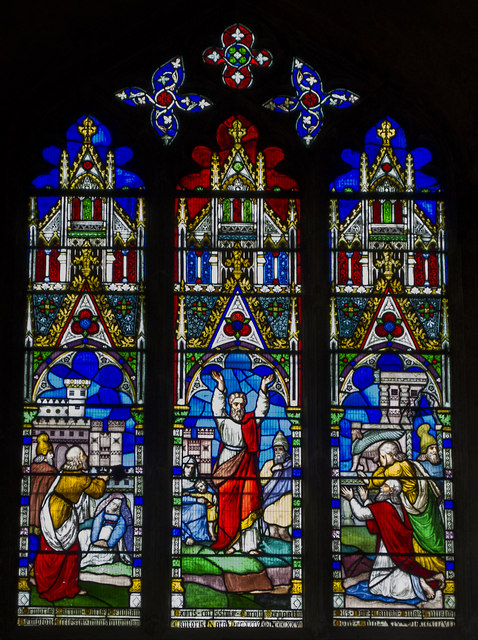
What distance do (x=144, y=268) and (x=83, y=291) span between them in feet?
1.51

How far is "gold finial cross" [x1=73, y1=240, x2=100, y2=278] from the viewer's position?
1041cm

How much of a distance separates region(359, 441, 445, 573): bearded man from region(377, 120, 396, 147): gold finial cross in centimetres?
226

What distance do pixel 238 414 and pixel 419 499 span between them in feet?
4.49

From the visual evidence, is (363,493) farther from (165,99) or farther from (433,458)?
(165,99)

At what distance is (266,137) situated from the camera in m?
10.8

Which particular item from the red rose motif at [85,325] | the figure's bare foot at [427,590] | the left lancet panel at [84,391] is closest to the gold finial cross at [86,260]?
the left lancet panel at [84,391]

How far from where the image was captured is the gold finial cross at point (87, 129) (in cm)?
1071

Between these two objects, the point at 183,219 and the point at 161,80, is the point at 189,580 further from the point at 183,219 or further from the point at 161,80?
the point at 161,80

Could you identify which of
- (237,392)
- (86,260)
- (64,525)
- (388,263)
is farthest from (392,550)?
(86,260)

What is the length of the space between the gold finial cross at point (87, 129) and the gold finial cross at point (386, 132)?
82.1 inches

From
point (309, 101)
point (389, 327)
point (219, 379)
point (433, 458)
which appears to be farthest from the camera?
point (309, 101)

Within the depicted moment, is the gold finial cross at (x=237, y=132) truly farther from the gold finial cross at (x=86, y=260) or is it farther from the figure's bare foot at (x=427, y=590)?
the figure's bare foot at (x=427, y=590)

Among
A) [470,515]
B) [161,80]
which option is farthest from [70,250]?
[470,515]

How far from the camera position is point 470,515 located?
393 inches
